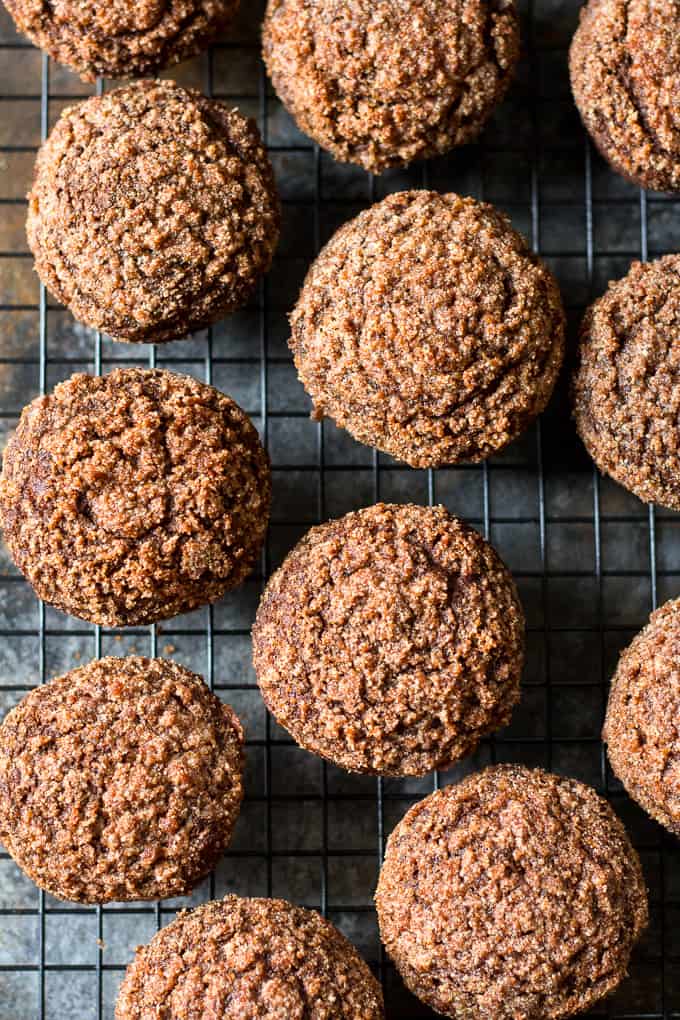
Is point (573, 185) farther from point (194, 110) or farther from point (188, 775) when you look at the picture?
point (188, 775)

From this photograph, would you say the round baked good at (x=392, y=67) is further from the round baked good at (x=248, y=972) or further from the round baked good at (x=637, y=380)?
the round baked good at (x=248, y=972)

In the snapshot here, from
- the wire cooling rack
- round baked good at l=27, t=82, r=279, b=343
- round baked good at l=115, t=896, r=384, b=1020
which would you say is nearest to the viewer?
round baked good at l=115, t=896, r=384, b=1020

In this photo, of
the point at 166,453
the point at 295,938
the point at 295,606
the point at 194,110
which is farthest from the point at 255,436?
the point at 295,938

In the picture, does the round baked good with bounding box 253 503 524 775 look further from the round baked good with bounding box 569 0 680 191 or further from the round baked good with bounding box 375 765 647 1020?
the round baked good with bounding box 569 0 680 191

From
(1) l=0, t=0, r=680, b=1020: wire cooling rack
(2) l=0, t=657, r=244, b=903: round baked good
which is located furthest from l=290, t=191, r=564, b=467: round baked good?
(2) l=0, t=657, r=244, b=903: round baked good

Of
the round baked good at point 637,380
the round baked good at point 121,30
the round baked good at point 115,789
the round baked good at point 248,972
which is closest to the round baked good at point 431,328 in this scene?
the round baked good at point 637,380

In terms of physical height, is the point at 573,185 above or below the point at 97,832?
above
